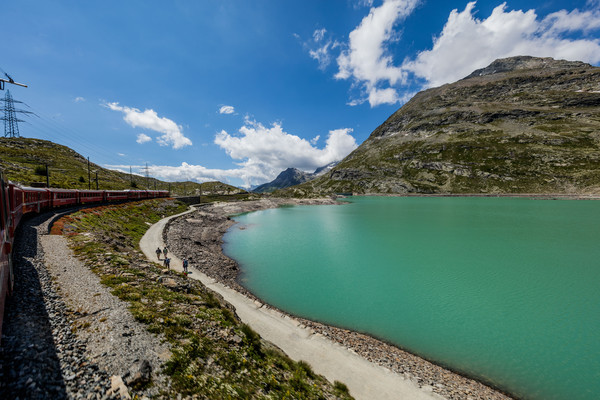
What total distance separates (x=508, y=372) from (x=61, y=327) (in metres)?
27.8

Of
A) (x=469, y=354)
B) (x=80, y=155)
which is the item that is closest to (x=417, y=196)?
(x=469, y=354)

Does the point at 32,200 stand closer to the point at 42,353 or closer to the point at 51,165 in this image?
the point at 42,353

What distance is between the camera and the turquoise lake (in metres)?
17.0

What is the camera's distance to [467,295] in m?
26.5

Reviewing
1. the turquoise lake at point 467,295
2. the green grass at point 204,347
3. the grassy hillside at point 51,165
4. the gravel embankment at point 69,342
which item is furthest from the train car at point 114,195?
the gravel embankment at point 69,342

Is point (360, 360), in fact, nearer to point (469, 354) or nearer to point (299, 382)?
point (299, 382)

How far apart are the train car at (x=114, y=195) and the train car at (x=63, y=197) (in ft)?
43.2

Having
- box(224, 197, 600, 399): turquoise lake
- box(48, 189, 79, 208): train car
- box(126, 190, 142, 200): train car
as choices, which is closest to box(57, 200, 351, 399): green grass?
box(224, 197, 600, 399): turquoise lake

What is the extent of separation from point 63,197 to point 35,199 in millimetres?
12380

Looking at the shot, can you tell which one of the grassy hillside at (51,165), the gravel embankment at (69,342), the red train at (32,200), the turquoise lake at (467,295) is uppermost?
the grassy hillside at (51,165)

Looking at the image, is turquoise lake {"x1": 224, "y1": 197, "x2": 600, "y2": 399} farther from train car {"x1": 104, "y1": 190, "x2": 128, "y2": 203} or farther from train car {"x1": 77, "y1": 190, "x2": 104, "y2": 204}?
train car {"x1": 104, "y1": 190, "x2": 128, "y2": 203}

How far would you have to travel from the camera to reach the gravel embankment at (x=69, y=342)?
6.72 m

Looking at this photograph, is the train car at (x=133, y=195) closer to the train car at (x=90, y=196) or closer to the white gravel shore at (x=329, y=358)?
the train car at (x=90, y=196)

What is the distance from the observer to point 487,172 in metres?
184
